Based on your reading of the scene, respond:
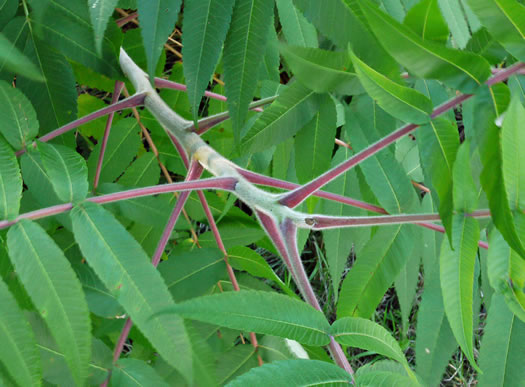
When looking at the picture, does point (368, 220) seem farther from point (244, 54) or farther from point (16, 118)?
point (16, 118)

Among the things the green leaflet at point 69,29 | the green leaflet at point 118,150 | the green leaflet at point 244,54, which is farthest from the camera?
the green leaflet at point 118,150

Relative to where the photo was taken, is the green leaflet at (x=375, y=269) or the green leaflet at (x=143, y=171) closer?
the green leaflet at (x=375, y=269)

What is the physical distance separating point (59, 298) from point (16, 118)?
8.2 inches

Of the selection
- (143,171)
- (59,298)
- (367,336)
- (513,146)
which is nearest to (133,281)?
(59,298)

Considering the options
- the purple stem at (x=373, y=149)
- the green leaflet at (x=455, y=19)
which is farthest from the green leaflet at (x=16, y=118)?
the green leaflet at (x=455, y=19)

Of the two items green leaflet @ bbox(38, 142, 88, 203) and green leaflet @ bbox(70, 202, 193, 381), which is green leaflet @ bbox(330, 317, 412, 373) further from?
green leaflet @ bbox(38, 142, 88, 203)

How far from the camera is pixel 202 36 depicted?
458 mm

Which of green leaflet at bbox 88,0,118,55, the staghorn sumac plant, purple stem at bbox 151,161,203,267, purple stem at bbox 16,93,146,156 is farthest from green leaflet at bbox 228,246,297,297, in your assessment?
green leaflet at bbox 88,0,118,55

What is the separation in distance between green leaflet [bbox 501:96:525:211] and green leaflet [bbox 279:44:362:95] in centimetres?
14

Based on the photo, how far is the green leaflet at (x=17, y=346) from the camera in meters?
0.41

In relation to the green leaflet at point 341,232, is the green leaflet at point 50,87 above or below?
above

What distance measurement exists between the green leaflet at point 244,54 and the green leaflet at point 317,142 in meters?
0.09

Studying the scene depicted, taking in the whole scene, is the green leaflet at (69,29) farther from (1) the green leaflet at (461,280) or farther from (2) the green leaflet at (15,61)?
(1) the green leaflet at (461,280)

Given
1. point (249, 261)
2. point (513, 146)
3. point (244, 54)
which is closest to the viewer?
point (513, 146)
